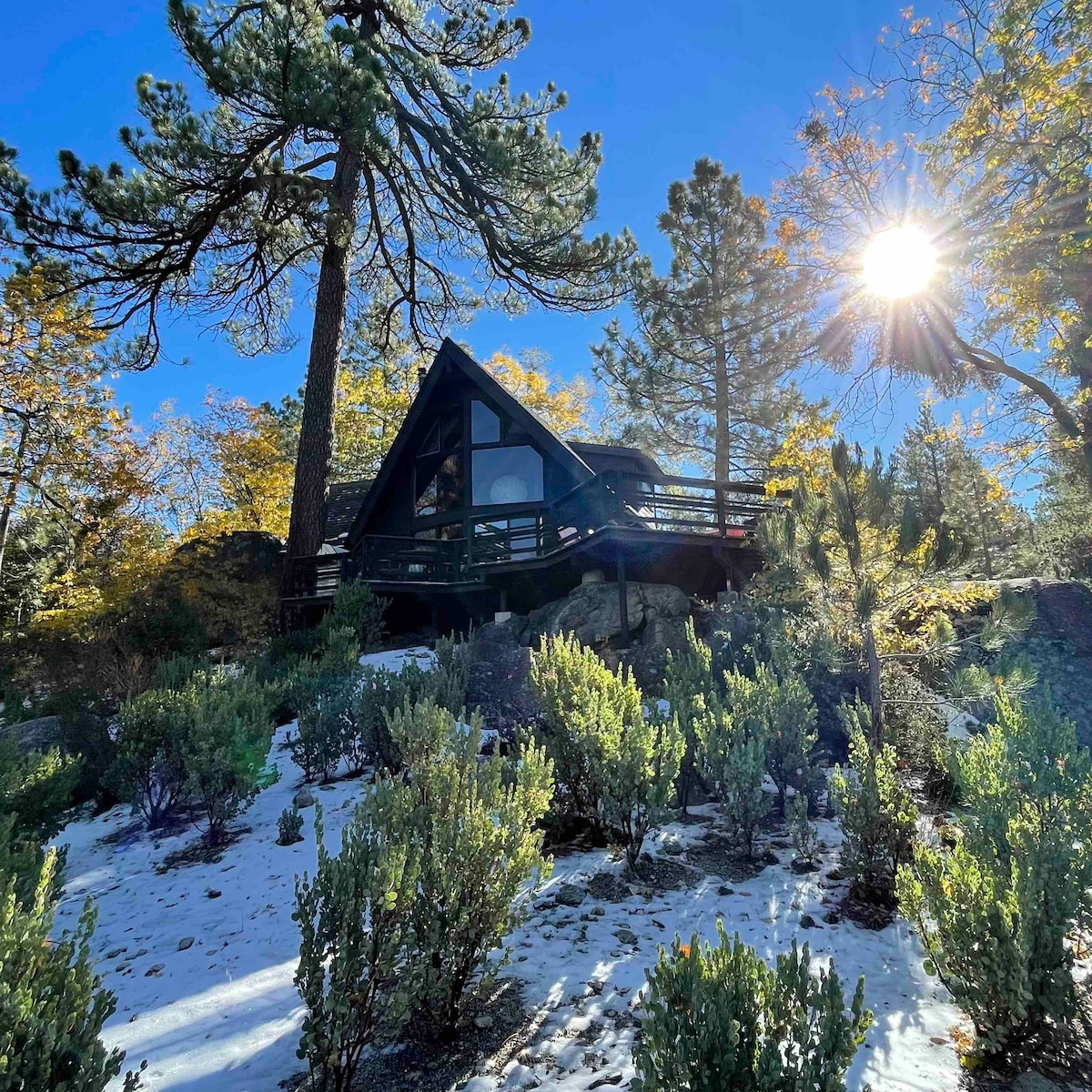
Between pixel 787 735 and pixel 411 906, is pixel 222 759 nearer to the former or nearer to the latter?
pixel 411 906

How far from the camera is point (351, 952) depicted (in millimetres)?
2469

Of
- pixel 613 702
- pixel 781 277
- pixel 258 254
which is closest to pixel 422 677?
pixel 613 702

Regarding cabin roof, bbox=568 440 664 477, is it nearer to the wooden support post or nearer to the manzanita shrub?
the wooden support post

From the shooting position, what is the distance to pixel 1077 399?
847cm

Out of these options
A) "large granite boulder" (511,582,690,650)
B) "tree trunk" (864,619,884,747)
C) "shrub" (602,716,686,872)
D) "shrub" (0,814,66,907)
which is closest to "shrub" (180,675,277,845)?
"shrub" (0,814,66,907)

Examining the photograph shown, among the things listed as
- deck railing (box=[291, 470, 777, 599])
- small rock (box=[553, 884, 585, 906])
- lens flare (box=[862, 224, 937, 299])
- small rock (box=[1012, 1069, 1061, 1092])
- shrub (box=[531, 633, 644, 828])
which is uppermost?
lens flare (box=[862, 224, 937, 299])

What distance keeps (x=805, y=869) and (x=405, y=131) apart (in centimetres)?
1675

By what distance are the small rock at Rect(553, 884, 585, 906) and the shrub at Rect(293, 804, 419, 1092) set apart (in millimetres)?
1572

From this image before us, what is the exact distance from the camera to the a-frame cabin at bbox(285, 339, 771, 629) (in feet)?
41.1

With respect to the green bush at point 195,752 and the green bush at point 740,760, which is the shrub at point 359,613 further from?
the green bush at point 740,760

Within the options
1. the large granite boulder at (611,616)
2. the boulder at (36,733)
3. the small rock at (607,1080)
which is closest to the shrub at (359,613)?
the large granite boulder at (611,616)

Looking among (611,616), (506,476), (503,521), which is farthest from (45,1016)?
(506,476)

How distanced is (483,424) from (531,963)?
48.9 ft

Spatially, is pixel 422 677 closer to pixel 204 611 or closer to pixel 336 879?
pixel 336 879
